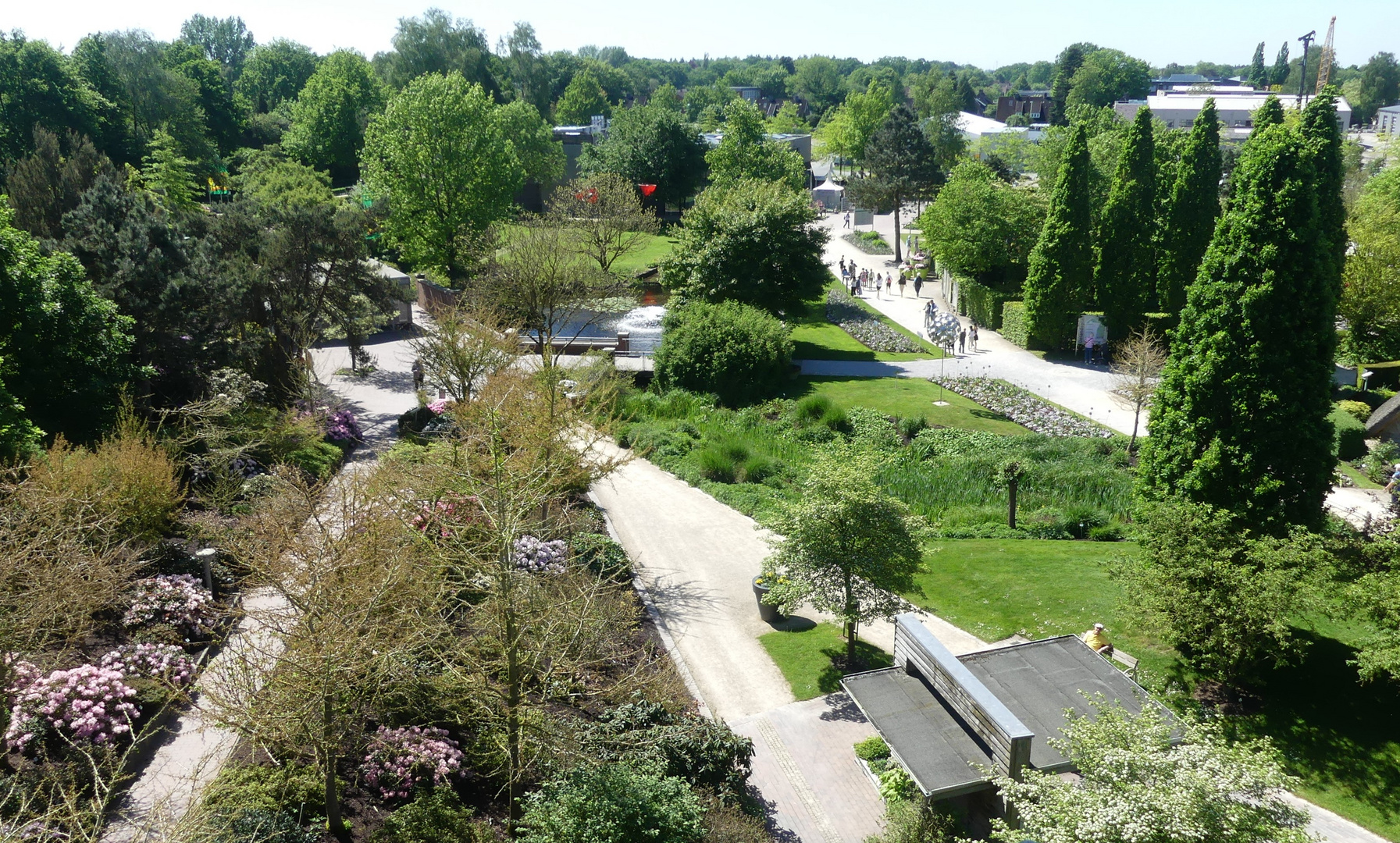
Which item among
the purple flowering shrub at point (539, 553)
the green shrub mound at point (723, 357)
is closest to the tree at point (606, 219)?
the green shrub mound at point (723, 357)

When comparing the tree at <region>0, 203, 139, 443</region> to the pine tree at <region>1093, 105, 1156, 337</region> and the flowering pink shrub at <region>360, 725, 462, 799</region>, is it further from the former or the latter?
the pine tree at <region>1093, 105, 1156, 337</region>

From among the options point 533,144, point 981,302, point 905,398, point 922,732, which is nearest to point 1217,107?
point 533,144

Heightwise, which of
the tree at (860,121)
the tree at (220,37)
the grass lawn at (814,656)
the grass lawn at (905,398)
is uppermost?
the tree at (220,37)

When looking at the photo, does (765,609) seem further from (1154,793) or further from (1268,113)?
(1268,113)

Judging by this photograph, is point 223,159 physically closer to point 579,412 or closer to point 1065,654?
point 579,412

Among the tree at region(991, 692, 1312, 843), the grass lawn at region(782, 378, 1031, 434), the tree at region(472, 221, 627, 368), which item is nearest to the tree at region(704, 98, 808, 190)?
the tree at region(472, 221, 627, 368)

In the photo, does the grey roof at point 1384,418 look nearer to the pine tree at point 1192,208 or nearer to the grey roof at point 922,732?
the pine tree at point 1192,208
